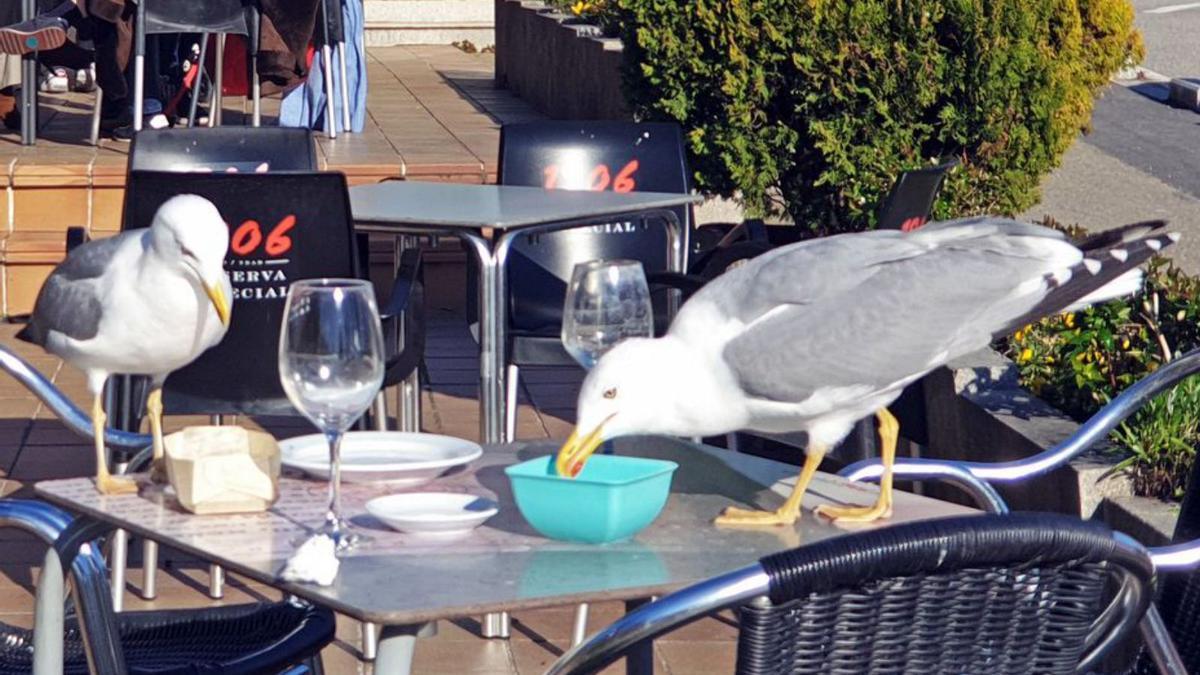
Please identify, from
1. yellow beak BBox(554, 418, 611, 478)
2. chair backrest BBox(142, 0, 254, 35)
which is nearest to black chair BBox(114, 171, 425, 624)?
yellow beak BBox(554, 418, 611, 478)

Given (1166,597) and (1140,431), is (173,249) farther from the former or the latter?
(1140,431)

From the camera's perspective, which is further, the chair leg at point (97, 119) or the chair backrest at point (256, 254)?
the chair leg at point (97, 119)

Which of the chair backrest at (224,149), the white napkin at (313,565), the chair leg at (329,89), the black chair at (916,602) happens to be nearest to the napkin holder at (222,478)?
the white napkin at (313,565)

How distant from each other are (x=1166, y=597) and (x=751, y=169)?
358cm

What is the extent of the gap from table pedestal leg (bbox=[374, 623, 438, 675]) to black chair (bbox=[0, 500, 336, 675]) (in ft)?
1.79

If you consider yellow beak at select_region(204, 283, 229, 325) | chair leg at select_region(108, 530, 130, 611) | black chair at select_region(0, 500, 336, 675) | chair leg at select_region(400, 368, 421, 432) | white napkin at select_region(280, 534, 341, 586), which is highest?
yellow beak at select_region(204, 283, 229, 325)

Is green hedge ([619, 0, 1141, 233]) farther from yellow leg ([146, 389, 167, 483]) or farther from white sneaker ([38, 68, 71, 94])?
white sneaker ([38, 68, 71, 94])

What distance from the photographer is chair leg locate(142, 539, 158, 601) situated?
182 inches

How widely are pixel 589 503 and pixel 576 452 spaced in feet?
0.32

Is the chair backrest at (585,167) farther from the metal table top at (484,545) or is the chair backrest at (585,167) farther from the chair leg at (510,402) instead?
the metal table top at (484,545)

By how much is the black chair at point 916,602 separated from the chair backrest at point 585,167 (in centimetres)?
379

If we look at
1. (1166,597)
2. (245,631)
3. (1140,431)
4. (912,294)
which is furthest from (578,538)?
(1140,431)

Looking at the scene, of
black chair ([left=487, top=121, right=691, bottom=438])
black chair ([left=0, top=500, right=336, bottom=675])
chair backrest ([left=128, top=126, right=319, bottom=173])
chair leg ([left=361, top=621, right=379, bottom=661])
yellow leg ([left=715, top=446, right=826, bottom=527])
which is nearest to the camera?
yellow leg ([left=715, top=446, right=826, bottom=527])

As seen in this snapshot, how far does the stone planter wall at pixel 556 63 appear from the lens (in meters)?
9.16
